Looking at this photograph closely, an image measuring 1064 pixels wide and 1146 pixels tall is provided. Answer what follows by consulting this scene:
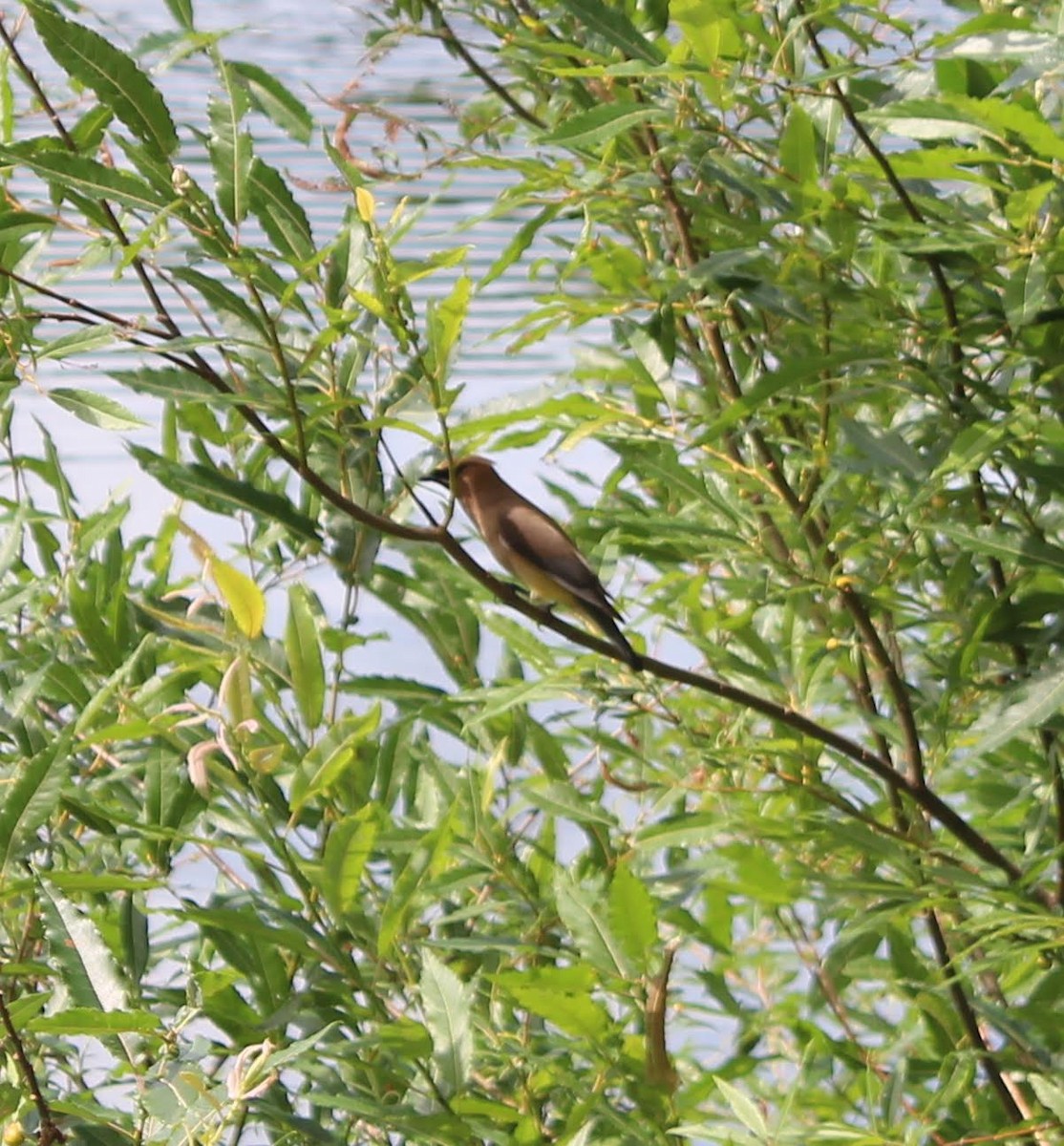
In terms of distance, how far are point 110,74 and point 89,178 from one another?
0.10 meters

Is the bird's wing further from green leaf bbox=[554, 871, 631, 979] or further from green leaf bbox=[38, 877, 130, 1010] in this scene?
green leaf bbox=[38, 877, 130, 1010]

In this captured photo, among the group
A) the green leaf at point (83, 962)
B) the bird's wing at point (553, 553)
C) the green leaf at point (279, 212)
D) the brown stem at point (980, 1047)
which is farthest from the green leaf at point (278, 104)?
the brown stem at point (980, 1047)

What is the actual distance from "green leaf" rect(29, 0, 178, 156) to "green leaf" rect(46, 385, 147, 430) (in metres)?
0.24

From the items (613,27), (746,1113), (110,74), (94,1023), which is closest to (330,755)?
(94,1023)

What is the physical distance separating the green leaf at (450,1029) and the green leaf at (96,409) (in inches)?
23.6

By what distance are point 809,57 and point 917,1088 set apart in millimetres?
1351

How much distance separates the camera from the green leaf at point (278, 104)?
78.9 inches

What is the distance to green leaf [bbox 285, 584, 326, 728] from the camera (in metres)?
1.83

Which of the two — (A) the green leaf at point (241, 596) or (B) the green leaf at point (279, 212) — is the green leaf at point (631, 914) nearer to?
(A) the green leaf at point (241, 596)

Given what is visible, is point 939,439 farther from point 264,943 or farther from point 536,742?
point 264,943

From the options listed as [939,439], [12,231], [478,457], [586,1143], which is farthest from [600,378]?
[586,1143]

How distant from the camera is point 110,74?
1.55 m

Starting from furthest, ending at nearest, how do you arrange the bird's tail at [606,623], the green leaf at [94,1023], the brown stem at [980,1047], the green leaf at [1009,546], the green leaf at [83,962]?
1. the bird's tail at [606,623]
2. the brown stem at [980,1047]
3. the green leaf at [1009,546]
4. the green leaf at [83,962]
5. the green leaf at [94,1023]

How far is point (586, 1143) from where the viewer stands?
1.69 metres
